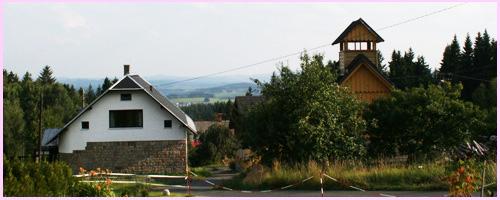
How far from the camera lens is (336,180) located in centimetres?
1905

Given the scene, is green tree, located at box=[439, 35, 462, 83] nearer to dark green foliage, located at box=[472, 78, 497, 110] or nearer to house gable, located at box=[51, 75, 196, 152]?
dark green foliage, located at box=[472, 78, 497, 110]

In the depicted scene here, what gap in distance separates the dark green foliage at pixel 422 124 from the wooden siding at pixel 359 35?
10549 millimetres

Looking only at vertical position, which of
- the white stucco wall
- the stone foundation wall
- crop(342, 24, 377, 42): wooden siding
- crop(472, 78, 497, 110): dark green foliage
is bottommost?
the stone foundation wall

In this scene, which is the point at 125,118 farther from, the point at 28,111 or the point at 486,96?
the point at 28,111

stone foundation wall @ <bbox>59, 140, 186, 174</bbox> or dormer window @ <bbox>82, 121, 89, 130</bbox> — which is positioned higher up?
dormer window @ <bbox>82, 121, 89, 130</bbox>

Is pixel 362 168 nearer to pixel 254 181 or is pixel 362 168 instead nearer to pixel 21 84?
pixel 254 181

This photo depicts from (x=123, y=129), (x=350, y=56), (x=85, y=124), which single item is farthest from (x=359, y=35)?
(x=85, y=124)

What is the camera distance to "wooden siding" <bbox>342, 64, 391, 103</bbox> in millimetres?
32375

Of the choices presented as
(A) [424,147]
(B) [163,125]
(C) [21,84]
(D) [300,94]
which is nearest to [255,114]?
(D) [300,94]

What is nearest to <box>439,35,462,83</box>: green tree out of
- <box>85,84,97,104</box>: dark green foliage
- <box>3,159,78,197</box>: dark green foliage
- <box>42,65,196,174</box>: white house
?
<box>42,65,196,174</box>: white house

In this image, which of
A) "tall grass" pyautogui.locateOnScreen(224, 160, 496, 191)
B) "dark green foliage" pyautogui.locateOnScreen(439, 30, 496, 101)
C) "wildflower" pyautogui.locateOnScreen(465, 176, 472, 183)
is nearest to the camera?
"wildflower" pyautogui.locateOnScreen(465, 176, 472, 183)

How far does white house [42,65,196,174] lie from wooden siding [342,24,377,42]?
8543 millimetres

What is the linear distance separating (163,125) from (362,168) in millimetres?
14530

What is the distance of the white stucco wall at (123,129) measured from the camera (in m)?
32.8
